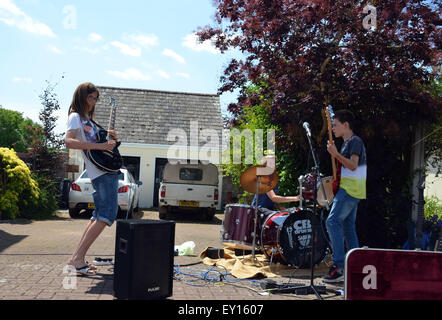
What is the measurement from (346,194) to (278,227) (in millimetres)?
1178

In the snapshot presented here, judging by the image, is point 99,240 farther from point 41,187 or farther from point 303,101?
point 41,187

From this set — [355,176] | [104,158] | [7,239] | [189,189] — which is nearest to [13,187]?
[7,239]

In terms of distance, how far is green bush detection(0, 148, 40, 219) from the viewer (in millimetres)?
11133

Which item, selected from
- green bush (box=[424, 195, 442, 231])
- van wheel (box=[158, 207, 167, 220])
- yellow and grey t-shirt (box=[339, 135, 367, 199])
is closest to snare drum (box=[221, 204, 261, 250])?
yellow and grey t-shirt (box=[339, 135, 367, 199])

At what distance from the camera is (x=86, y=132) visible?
4840mm

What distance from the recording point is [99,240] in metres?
8.00

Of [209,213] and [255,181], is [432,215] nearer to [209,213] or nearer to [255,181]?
[255,181]

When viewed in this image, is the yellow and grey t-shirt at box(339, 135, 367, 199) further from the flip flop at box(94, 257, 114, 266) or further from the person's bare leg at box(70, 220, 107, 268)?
the flip flop at box(94, 257, 114, 266)

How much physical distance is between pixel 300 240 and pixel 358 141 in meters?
1.62

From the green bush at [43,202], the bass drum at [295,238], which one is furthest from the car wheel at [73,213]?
the bass drum at [295,238]

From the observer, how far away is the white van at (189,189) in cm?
1322

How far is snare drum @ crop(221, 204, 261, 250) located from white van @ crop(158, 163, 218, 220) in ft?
22.5

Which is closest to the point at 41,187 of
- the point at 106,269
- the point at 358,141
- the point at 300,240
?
the point at 106,269

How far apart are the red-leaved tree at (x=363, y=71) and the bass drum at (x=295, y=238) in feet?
5.11
